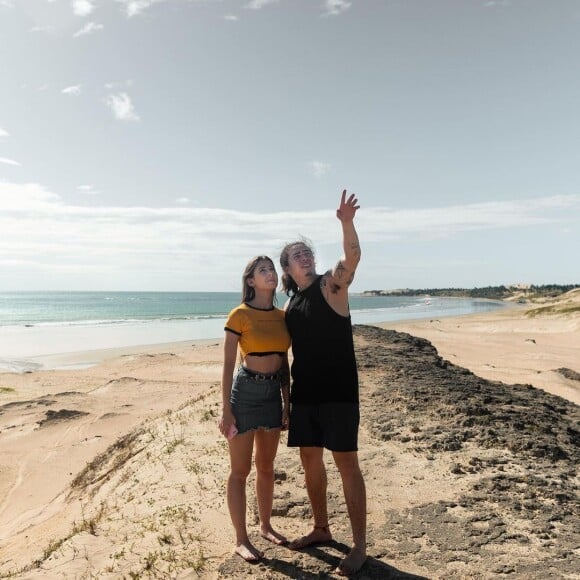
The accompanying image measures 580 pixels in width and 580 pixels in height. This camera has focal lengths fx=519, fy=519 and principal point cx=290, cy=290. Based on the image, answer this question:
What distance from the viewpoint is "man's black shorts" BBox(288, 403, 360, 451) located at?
12.8ft

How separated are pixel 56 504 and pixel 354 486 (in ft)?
19.3

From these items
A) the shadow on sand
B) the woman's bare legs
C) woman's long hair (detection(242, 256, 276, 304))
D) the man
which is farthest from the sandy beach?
woman's long hair (detection(242, 256, 276, 304))

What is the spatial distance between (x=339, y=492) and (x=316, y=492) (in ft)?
4.24

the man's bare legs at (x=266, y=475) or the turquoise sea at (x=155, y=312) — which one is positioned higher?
the man's bare legs at (x=266, y=475)

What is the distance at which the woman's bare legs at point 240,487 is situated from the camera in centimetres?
420

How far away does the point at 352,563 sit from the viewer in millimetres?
3891

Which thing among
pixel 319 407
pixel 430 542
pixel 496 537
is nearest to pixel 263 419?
pixel 319 407

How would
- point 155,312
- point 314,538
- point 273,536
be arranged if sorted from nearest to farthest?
point 314,538 < point 273,536 < point 155,312

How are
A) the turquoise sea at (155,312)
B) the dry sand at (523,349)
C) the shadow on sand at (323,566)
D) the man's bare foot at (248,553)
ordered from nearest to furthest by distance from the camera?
the shadow on sand at (323,566) → the man's bare foot at (248,553) → the dry sand at (523,349) → the turquoise sea at (155,312)

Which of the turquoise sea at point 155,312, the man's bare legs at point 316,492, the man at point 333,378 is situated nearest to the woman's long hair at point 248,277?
the man at point 333,378

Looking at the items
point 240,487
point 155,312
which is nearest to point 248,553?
point 240,487

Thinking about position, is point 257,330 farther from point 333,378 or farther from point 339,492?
point 339,492

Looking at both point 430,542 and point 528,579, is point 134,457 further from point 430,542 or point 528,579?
point 528,579

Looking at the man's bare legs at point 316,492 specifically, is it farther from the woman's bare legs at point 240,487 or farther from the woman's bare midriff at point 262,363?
the woman's bare midriff at point 262,363
